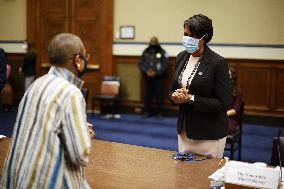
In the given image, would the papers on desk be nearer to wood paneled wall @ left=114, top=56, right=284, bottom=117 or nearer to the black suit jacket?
the black suit jacket

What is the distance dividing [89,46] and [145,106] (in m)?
1.87

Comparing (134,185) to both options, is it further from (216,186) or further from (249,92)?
(249,92)

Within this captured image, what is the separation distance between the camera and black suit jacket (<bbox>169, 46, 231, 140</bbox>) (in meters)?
2.95

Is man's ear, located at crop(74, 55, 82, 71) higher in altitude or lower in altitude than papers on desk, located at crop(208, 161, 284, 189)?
Result: higher

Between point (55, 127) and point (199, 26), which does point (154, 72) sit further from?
point (55, 127)

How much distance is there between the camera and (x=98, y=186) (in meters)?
2.33

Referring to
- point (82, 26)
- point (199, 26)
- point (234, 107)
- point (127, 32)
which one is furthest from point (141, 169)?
point (82, 26)

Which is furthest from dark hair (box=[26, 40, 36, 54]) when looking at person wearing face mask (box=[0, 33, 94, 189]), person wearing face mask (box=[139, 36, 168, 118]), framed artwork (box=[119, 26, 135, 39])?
person wearing face mask (box=[0, 33, 94, 189])

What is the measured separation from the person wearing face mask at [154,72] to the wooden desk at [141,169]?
5624 millimetres

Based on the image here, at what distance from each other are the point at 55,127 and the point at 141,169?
3.08ft

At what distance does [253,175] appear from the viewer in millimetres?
2127

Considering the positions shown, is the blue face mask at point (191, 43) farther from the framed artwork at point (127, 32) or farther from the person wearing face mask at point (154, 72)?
the framed artwork at point (127, 32)

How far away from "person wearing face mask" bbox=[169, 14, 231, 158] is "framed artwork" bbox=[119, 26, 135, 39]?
20.7 ft

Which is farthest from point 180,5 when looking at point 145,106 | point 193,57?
point 193,57
